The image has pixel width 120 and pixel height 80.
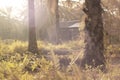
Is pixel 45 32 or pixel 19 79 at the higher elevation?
pixel 19 79

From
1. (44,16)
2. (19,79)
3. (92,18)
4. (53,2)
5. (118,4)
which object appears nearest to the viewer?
(19,79)

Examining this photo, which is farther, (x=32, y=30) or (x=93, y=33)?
(x=32, y=30)

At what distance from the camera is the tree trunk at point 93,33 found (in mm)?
13719

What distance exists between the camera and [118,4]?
23.3 metres

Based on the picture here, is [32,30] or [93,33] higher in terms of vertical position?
[93,33]

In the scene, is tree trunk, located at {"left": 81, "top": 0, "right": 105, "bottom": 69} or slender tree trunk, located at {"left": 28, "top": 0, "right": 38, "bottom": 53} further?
slender tree trunk, located at {"left": 28, "top": 0, "right": 38, "bottom": 53}

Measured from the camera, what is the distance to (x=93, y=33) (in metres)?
13.8

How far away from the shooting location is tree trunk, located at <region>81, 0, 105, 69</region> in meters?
13.7

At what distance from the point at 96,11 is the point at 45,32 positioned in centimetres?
3338

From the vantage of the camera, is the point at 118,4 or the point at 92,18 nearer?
the point at 92,18

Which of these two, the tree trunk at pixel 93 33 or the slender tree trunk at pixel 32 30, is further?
the slender tree trunk at pixel 32 30

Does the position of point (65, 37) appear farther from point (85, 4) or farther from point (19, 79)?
point (19, 79)

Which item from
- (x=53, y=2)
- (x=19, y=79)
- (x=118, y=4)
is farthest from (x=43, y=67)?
(x=118, y=4)

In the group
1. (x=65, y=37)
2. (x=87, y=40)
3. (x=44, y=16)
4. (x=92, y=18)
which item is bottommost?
(x=65, y=37)
